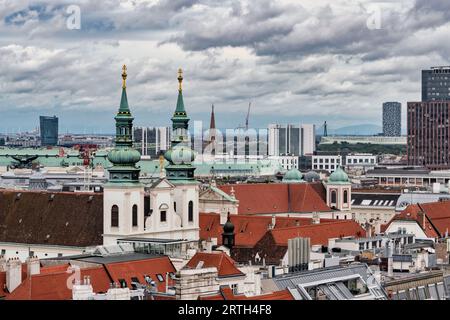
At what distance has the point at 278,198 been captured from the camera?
292ft

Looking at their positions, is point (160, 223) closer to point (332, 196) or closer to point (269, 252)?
point (269, 252)

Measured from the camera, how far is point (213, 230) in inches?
2756

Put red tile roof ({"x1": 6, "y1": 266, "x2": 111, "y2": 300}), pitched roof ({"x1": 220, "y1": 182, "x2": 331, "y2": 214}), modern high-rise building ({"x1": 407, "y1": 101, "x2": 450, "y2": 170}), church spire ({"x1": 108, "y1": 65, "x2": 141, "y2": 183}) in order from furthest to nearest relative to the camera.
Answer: modern high-rise building ({"x1": 407, "y1": 101, "x2": 450, "y2": 170})
pitched roof ({"x1": 220, "y1": 182, "x2": 331, "y2": 214})
church spire ({"x1": 108, "y1": 65, "x2": 141, "y2": 183})
red tile roof ({"x1": 6, "y1": 266, "x2": 111, "y2": 300})

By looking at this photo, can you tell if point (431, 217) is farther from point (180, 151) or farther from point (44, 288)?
point (44, 288)

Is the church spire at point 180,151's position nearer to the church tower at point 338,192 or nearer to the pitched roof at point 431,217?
the pitched roof at point 431,217

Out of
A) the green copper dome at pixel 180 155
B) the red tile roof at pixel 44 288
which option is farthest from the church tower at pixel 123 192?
the red tile roof at pixel 44 288

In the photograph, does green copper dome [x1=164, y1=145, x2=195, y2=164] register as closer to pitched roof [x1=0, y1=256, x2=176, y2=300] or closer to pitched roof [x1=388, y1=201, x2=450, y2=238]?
pitched roof [x1=388, y1=201, x2=450, y2=238]

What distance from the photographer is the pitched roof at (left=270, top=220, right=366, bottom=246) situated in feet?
201

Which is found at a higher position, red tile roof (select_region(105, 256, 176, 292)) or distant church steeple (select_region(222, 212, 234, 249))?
red tile roof (select_region(105, 256, 176, 292))

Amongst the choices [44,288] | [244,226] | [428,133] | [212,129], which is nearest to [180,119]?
[244,226]

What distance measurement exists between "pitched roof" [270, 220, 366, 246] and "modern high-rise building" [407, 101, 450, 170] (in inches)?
4400

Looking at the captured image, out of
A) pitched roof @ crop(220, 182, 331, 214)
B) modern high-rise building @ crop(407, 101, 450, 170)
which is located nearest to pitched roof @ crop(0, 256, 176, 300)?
pitched roof @ crop(220, 182, 331, 214)
